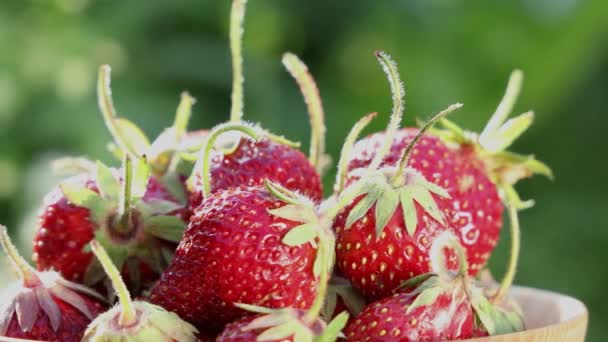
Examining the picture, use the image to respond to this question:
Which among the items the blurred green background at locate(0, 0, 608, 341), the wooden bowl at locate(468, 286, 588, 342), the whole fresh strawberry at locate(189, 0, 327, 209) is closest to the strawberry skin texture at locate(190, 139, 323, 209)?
the whole fresh strawberry at locate(189, 0, 327, 209)

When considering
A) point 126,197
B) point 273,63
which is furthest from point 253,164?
point 273,63

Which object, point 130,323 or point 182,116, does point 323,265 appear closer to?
point 130,323

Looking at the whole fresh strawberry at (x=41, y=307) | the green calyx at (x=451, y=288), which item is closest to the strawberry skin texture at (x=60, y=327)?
the whole fresh strawberry at (x=41, y=307)

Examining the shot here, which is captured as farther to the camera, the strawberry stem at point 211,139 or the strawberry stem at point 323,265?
the strawberry stem at point 211,139

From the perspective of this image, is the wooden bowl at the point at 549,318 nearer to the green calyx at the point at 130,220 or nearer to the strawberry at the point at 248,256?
the strawberry at the point at 248,256

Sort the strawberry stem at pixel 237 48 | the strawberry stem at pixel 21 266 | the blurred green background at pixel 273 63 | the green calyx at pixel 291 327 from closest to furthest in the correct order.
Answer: the green calyx at pixel 291 327 → the strawberry stem at pixel 21 266 → the strawberry stem at pixel 237 48 → the blurred green background at pixel 273 63

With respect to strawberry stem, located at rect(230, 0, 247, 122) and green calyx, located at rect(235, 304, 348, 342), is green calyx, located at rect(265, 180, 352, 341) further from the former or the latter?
strawberry stem, located at rect(230, 0, 247, 122)

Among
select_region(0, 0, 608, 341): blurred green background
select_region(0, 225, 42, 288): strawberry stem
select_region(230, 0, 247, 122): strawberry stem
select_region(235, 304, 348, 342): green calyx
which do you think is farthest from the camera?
select_region(0, 0, 608, 341): blurred green background
